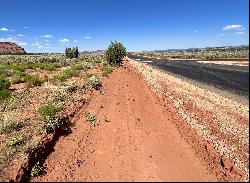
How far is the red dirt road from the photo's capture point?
8.70 m

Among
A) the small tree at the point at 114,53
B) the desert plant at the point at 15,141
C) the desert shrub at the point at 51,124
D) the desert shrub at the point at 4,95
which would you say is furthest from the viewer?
the small tree at the point at 114,53

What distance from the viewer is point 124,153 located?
33.0 feet

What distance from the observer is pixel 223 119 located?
51.4 feet

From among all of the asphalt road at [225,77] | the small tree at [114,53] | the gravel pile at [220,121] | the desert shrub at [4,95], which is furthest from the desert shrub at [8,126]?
the small tree at [114,53]

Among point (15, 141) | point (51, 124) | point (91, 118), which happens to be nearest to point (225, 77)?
point (91, 118)

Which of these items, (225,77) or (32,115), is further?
(225,77)

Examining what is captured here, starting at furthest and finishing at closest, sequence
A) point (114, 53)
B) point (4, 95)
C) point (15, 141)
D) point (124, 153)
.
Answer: point (114, 53), point (4, 95), point (15, 141), point (124, 153)

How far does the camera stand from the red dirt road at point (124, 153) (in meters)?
8.70

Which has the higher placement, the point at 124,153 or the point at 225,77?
the point at 124,153

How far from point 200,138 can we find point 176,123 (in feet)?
6.34

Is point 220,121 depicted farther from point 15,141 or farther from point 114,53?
point 114,53

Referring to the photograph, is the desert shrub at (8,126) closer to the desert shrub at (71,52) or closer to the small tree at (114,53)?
the small tree at (114,53)

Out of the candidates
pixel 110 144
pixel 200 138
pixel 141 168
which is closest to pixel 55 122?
pixel 110 144

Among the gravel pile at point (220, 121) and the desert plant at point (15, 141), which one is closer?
the desert plant at point (15, 141)
